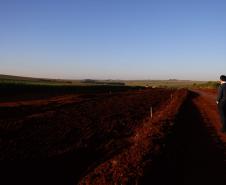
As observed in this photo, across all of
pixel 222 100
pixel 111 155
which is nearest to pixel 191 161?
pixel 111 155

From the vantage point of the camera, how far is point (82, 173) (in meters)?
9.96

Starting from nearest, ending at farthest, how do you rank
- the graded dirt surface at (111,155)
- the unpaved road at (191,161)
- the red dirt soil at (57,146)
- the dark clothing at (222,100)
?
the unpaved road at (191,161), the graded dirt surface at (111,155), the red dirt soil at (57,146), the dark clothing at (222,100)

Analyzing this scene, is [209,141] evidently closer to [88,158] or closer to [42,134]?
[88,158]

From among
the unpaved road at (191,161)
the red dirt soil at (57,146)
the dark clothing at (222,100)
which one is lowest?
the red dirt soil at (57,146)

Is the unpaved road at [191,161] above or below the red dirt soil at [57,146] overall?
above

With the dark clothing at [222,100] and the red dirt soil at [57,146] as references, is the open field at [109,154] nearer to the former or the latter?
the red dirt soil at [57,146]

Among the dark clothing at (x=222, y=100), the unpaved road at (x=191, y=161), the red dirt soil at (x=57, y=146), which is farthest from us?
the dark clothing at (x=222, y=100)

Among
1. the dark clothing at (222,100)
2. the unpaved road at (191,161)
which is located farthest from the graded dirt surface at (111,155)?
the dark clothing at (222,100)

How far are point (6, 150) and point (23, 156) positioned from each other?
104 centimetres

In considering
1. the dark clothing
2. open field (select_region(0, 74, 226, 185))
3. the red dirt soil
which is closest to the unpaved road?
open field (select_region(0, 74, 226, 185))

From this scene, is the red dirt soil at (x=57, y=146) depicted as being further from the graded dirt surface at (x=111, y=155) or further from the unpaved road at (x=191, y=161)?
the unpaved road at (x=191, y=161)

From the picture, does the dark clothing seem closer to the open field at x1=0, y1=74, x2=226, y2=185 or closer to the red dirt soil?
the open field at x1=0, y1=74, x2=226, y2=185

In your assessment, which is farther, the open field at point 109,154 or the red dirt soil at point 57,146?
the red dirt soil at point 57,146

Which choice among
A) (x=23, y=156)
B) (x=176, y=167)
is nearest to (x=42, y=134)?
(x=23, y=156)
